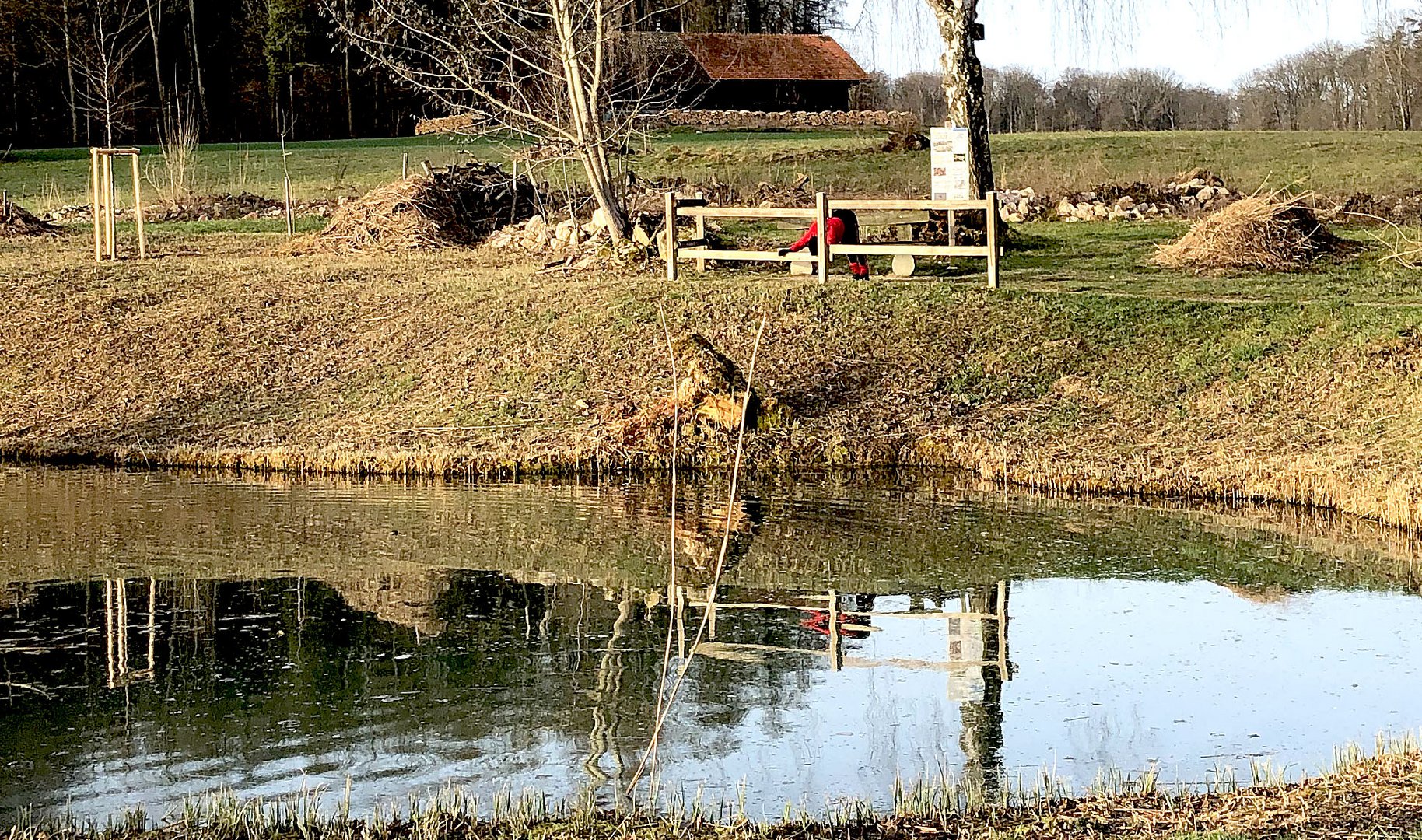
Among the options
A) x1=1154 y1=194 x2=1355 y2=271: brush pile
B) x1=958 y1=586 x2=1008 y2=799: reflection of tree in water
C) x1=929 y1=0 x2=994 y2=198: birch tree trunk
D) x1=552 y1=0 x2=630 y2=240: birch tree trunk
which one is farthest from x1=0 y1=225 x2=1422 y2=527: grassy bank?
x1=958 y1=586 x2=1008 y2=799: reflection of tree in water

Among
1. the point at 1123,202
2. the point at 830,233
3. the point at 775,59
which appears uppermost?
the point at 775,59

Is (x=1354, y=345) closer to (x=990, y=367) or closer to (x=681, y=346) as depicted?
(x=990, y=367)

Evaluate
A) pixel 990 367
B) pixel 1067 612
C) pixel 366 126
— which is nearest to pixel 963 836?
pixel 1067 612

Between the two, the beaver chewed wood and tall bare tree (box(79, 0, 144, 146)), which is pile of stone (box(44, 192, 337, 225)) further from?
the beaver chewed wood

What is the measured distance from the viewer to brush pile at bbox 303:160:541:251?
2708 cm

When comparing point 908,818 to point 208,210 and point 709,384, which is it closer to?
point 709,384

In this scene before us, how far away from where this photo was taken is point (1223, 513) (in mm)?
13758

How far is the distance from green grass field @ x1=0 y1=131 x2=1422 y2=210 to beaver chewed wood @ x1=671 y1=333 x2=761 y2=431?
16498mm

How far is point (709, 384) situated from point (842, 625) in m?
6.14

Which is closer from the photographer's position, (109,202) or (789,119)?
(109,202)

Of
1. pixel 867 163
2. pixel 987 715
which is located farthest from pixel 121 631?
pixel 867 163

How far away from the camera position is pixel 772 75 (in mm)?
62094

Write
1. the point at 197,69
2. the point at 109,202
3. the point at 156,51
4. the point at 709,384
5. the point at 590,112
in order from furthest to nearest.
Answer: the point at 197,69 < the point at 156,51 < the point at 109,202 < the point at 590,112 < the point at 709,384

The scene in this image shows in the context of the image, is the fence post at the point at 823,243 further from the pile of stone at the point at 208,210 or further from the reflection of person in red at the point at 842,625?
the pile of stone at the point at 208,210
